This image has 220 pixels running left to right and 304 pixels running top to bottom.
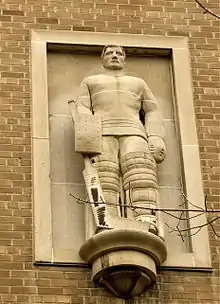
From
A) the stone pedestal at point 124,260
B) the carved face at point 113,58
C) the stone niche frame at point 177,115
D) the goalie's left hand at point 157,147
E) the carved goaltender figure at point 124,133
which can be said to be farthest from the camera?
the carved face at point 113,58

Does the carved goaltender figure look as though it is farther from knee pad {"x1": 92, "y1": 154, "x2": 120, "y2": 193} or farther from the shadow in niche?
the shadow in niche

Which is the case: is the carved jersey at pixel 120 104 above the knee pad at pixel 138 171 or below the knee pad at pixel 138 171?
above

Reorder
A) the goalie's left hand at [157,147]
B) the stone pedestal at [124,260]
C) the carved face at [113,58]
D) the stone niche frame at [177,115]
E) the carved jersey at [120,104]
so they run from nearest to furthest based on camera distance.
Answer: the stone pedestal at [124,260] < the stone niche frame at [177,115] < the goalie's left hand at [157,147] < the carved jersey at [120,104] < the carved face at [113,58]

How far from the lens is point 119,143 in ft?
41.8

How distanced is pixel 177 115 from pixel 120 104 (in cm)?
76

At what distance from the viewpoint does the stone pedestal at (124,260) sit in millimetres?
11859

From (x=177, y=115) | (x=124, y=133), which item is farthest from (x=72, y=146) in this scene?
(x=177, y=115)

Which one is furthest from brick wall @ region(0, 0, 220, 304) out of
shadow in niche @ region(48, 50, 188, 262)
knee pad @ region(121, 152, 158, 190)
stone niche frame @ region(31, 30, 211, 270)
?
knee pad @ region(121, 152, 158, 190)

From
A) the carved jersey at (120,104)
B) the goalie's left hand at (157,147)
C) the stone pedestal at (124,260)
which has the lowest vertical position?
the stone pedestal at (124,260)

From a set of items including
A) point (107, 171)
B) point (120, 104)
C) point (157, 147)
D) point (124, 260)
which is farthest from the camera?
point (120, 104)

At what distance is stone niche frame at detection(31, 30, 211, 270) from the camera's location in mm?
12320

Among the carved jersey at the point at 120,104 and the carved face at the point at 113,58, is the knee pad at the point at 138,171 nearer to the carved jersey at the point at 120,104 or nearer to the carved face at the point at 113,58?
the carved jersey at the point at 120,104

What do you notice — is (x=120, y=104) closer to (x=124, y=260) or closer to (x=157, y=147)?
(x=157, y=147)

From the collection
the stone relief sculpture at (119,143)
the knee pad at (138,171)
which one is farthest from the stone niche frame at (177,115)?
the knee pad at (138,171)
